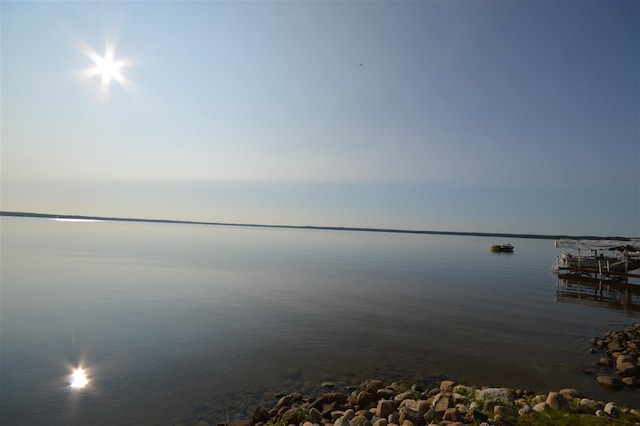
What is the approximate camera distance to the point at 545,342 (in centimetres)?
1752

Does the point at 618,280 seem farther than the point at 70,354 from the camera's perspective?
Yes

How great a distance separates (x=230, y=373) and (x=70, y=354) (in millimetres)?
7871

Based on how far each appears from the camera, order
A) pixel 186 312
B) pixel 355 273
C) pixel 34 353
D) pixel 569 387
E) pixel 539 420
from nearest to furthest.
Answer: pixel 539 420 → pixel 569 387 → pixel 34 353 → pixel 186 312 → pixel 355 273

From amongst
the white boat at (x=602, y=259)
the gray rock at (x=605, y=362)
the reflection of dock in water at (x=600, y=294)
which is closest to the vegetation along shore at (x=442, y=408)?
the gray rock at (x=605, y=362)

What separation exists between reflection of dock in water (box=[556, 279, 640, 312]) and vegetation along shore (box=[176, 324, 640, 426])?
20.5 m

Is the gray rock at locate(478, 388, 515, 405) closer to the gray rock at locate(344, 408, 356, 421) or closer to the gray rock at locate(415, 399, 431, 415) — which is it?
the gray rock at locate(415, 399, 431, 415)

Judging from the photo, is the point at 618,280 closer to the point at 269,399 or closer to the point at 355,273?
the point at 355,273

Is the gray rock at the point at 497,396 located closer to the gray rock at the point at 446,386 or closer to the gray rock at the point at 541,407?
the gray rock at the point at 541,407

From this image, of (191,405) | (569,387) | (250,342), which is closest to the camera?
(191,405)

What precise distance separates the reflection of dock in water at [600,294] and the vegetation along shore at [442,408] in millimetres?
20507

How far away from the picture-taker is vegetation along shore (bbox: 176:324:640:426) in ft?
26.9

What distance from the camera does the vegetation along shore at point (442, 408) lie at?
26.9 ft

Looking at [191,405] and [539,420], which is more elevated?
[539,420]

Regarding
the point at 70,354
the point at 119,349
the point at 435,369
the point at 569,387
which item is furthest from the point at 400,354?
the point at 70,354
